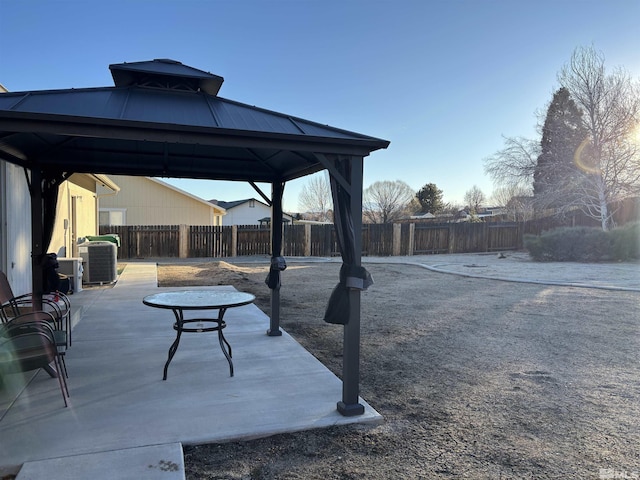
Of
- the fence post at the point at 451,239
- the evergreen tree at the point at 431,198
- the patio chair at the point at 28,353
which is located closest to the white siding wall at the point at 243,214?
the evergreen tree at the point at 431,198

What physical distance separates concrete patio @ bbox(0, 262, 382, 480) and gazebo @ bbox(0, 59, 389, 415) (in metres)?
0.57

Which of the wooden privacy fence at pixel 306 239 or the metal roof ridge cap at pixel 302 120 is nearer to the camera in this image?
the metal roof ridge cap at pixel 302 120

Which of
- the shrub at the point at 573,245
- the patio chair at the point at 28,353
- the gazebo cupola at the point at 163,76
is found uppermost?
the gazebo cupola at the point at 163,76

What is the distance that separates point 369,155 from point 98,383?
3210 millimetres

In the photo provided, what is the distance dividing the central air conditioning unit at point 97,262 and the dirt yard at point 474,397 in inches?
175


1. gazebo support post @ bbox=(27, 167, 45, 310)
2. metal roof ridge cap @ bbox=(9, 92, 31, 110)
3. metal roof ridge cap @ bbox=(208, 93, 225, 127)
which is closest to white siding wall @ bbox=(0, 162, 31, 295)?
gazebo support post @ bbox=(27, 167, 45, 310)

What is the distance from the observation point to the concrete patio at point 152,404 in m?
2.69

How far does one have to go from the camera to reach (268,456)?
9.23ft

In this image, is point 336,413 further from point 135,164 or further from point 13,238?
point 13,238

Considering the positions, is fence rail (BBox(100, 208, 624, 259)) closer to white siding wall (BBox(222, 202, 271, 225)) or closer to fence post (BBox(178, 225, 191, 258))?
fence post (BBox(178, 225, 191, 258))

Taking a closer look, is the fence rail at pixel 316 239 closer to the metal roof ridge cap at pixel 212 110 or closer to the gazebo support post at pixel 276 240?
the gazebo support post at pixel 276 240

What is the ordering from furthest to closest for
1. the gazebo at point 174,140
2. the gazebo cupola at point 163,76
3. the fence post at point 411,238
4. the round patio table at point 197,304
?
the fence post at point 411,238
the gazebo cupola at point 163,76
the round patio table at point 197,304
the gazebo at point 174,140

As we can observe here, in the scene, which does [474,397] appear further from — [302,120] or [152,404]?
[302,120]

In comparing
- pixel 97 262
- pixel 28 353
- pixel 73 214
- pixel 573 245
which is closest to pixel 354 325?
pixel 28 353
